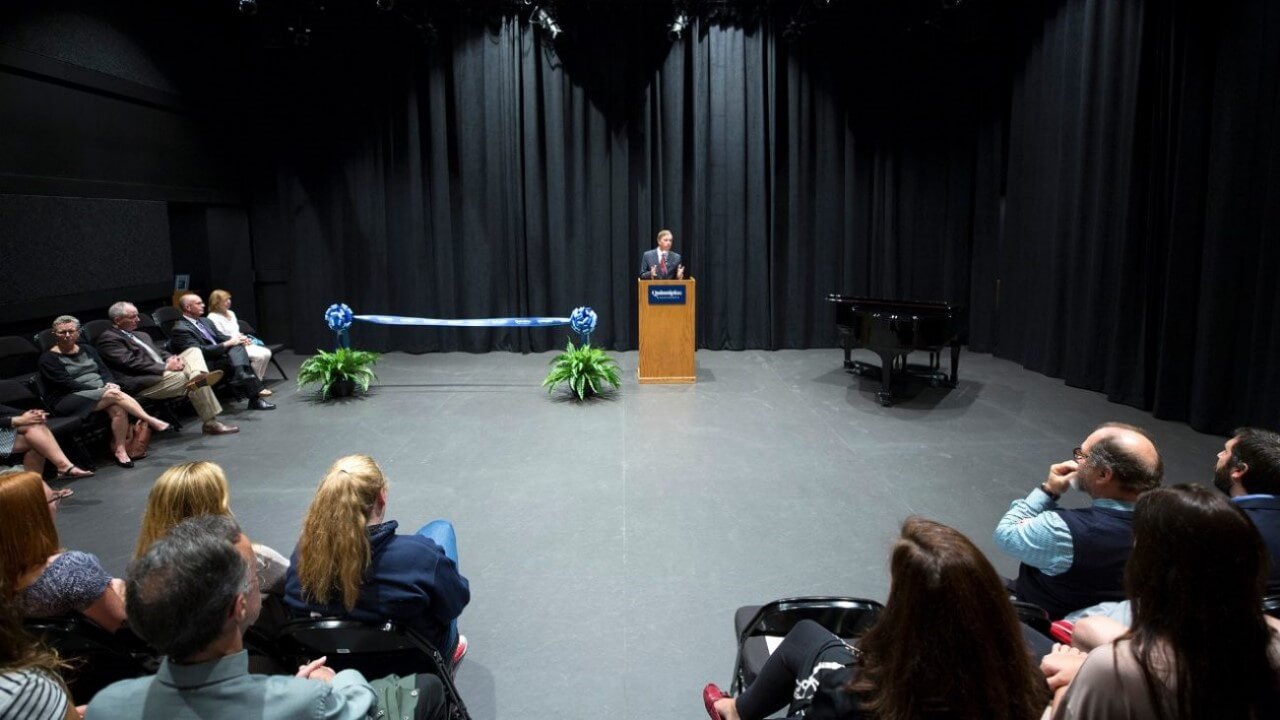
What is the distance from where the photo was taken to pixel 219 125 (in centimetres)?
943

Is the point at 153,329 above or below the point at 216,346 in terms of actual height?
above

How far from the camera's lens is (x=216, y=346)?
709cm

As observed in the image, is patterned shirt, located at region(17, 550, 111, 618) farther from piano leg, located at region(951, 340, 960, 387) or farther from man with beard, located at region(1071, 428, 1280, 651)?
piano leg, located at region(951, 340, 960, 387)

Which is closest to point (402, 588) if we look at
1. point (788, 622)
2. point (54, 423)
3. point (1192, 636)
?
point (788, 622)

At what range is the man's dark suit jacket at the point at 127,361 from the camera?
237 inches

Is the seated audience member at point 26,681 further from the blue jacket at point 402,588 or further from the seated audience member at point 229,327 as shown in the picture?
the seated audience member at point 229,327

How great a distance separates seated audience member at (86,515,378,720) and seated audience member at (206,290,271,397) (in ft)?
21.4

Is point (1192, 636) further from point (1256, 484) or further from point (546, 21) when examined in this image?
point (546, 21)

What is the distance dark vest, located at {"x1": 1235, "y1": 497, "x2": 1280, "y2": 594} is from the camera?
7.38 ft

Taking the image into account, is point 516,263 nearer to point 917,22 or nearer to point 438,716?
point 917,22

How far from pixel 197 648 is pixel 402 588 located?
854 millimetres

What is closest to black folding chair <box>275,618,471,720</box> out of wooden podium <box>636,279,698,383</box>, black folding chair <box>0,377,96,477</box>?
black folding chair <box>0,377,96,477</box>

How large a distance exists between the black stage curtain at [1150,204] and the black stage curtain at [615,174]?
1.54m

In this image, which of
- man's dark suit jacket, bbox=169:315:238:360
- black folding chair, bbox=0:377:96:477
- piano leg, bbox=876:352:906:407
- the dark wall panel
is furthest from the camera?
piano leg, bbox=876:352:906:407
